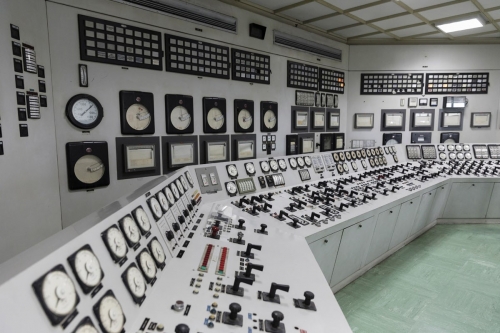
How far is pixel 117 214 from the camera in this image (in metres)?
1.01

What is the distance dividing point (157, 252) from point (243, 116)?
8.44ft

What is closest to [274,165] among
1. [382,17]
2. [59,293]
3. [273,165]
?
[273,165]

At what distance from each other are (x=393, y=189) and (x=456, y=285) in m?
0.97

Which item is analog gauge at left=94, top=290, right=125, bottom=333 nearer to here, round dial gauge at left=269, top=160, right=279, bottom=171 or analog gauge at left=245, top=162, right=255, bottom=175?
analog gauge at left=245, top=162, right=255, bottom=175

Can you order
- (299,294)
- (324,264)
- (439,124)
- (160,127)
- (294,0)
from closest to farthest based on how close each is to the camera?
(299,294) < (324,264) < (160,127) < (294,0) < (439,124)

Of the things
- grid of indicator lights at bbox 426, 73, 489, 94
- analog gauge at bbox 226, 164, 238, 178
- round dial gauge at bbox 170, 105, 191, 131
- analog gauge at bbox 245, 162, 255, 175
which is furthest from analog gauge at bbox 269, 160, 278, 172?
grid of indicator lights at bbox 426, 73, 489, 94

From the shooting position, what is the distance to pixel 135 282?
958mm

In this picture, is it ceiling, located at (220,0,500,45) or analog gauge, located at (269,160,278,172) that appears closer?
analog gauge, located at (269,160,278,172)

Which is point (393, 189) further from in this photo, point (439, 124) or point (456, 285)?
point (439, 124)

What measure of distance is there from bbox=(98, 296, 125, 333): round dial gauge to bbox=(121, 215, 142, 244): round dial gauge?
25 centimetres

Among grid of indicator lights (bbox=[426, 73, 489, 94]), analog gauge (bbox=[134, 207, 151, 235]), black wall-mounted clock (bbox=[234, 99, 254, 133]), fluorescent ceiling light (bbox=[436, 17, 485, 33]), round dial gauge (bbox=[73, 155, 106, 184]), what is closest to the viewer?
analog gauge (bbox=[134, 207, 151, 235])

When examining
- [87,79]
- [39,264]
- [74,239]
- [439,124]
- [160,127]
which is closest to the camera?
[39,264]

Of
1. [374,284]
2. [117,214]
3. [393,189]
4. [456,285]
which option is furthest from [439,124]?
[117,214]

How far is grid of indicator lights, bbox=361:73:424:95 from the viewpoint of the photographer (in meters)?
5.04
